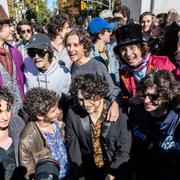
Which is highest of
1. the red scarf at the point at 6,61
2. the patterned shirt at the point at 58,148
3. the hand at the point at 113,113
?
the red scarf at the point at 6,61

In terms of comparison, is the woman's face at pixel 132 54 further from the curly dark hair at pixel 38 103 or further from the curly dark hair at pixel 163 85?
the curly dark hair at pixel 38 103

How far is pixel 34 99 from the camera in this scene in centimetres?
314

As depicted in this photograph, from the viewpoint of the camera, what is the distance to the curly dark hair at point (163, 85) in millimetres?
2785

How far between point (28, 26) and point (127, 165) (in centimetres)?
438

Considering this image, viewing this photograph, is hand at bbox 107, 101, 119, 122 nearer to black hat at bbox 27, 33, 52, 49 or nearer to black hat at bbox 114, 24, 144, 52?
black hat at bbox 114, 24, 144, 52

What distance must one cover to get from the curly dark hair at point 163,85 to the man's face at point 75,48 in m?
0.97

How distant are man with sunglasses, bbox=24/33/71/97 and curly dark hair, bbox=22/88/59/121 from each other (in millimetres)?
485

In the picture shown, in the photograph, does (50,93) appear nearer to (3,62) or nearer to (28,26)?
(3,62)

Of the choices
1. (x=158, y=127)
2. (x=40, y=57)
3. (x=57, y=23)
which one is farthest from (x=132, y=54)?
(x=57, y=23)

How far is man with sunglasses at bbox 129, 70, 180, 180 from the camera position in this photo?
2.72 m

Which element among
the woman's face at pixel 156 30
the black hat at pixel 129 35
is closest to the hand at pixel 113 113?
the black hat at pixel 129 35

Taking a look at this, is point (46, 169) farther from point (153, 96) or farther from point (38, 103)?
point (38, 103)

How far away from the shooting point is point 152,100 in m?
2.80

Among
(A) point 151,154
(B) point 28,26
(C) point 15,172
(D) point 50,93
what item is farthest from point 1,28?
(B) point 28,26
